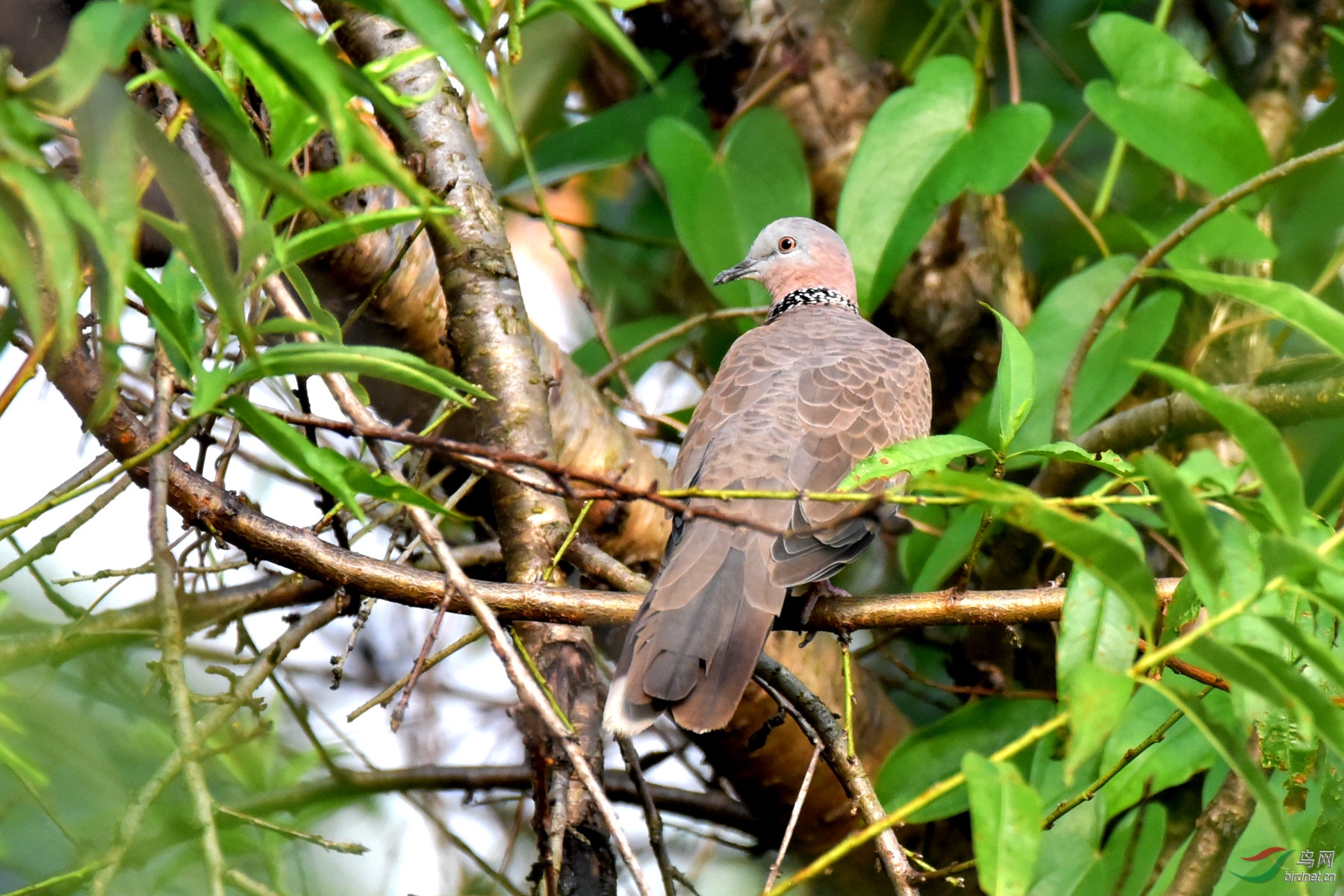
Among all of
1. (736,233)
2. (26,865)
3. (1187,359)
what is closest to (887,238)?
(736,233)

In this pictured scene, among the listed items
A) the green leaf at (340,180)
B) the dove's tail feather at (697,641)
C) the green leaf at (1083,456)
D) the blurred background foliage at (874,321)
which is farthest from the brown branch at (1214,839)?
the green leaf at (340,180)

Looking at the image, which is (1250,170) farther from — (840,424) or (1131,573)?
(1131,573)

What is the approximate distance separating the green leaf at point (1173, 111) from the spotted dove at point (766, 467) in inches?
30.4

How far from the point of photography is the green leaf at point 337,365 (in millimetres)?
1194

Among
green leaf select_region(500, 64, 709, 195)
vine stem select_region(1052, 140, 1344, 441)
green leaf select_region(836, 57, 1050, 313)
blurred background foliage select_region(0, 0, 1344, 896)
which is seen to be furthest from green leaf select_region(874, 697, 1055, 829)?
green leaf select_region(500, 64, 709, 195)

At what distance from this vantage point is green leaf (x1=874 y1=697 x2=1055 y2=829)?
274 cm

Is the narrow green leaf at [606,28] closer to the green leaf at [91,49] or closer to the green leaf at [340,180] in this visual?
the green leaf at [340,180]

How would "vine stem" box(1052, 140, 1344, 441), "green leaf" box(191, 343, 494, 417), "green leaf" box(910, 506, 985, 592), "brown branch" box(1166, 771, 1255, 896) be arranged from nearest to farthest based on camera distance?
"green leaf" box(191, 343, 494, 417) → "vine stem" box(1052, 140, 1344, 441) → "brown branch" box(1166, 771, 1255, 896) → "green leaf" box(910, 506, 985, 592)

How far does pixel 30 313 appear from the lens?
3.06 ft

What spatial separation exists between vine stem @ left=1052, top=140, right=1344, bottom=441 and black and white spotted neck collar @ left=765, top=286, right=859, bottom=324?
0.74m

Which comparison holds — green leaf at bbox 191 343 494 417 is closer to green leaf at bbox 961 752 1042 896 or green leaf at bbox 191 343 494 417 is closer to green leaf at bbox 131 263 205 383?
green leaf at bbox 131 263 205 383

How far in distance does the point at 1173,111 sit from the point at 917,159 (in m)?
0.63

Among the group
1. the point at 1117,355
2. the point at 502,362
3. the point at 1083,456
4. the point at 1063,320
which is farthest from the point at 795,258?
the point at 1083,456

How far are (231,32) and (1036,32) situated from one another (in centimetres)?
373
